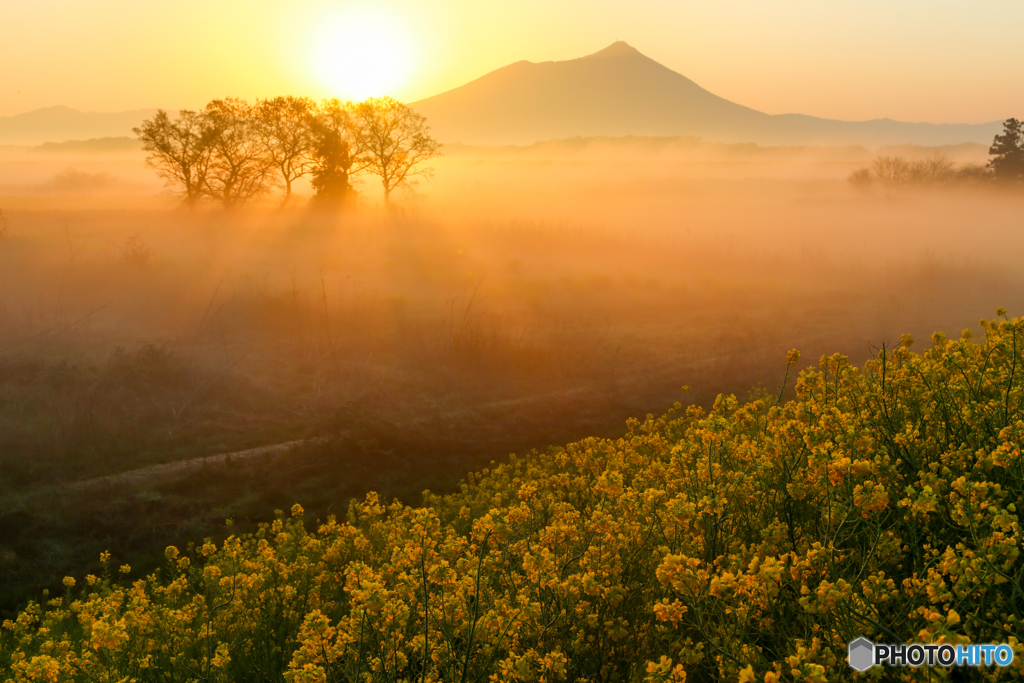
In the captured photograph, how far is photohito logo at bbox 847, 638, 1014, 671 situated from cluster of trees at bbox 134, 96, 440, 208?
133ft

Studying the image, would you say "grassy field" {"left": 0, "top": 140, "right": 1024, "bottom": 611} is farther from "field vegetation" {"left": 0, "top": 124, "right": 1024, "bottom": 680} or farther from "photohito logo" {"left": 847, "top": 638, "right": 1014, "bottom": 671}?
"photohito logo" {"left": 847, "top": 638, "right": 1014, "bottom": 671}

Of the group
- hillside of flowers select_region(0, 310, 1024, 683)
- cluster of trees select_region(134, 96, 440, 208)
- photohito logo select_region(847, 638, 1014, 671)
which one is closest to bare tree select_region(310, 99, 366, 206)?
cluster of trees select_region(134, 96, 440, 208)

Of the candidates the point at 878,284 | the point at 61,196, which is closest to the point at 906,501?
the point at 878,284

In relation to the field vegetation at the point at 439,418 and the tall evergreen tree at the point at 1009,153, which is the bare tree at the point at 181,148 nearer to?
the field vegetation at the point at 439,418

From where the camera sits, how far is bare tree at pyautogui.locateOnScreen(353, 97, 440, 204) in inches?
1687

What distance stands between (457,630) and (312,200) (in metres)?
39.9

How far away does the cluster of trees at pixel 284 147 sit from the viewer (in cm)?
3747

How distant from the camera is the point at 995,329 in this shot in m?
6.16

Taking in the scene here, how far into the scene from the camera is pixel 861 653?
8.87 ft

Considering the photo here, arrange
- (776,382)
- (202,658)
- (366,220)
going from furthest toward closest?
(366,220) → (776,382) → (202,658)

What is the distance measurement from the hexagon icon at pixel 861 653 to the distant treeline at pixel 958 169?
65.8 meters

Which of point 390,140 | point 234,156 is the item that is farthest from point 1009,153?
point 234,156

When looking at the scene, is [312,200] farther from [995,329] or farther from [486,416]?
[995,329]

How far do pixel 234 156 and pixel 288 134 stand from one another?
363cm
